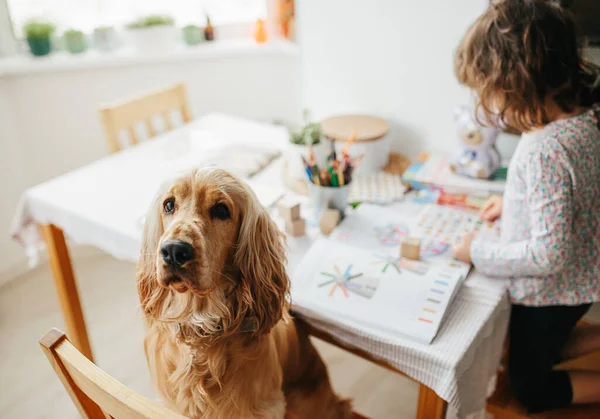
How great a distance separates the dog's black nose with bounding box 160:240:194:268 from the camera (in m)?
0.90

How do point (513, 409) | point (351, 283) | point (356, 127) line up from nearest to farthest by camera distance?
point (351, 283) → point (513, 409) → point (356, 127)

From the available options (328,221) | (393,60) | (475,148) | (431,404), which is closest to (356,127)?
(393,60)

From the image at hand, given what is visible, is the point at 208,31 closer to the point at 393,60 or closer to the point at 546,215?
the point at 393,60

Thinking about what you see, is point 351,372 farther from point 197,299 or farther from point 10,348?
point 10,348

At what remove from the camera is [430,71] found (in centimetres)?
181

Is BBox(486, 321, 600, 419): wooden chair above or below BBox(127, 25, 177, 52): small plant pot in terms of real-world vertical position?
below

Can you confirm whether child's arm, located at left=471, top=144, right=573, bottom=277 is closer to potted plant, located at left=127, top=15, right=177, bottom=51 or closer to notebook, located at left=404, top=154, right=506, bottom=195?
notebook, located at left=404, top=154, right=506, bottom=195

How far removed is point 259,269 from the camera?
1.04m

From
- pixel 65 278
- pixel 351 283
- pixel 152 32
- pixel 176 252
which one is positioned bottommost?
pixel 65 278

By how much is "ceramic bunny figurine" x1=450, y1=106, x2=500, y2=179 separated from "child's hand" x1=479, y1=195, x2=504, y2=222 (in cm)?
13

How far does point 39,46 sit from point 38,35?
0.05 m

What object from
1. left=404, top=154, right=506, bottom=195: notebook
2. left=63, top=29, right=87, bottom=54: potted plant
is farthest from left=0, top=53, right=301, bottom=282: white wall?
left=404, top=154, right=506, bottom=195: notebook

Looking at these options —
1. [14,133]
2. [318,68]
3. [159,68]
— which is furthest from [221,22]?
[14,133]

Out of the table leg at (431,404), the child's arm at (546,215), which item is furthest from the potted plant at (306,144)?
the table leg at (431,404)
